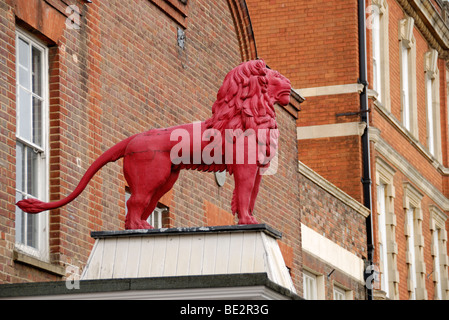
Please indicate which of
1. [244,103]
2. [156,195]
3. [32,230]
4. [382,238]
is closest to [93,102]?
[32,230]

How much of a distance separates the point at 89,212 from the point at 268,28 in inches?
627

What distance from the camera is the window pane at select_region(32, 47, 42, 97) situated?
14938 millimetres

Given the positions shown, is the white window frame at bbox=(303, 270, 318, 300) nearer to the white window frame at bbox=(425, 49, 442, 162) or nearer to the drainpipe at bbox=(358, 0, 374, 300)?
the drainpipe at bbox=(358, 0, 374, 300)

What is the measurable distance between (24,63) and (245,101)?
11.2ft

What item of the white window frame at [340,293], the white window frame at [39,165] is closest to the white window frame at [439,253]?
the white window frame at [340,293]

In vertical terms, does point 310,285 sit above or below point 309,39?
below

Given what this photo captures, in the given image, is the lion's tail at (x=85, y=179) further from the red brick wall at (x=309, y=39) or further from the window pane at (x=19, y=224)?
the red brick wall at (x=309, y=39)

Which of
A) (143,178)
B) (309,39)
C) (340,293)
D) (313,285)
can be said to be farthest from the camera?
(309,39)

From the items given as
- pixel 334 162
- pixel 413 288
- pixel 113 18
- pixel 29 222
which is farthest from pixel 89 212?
pixel 413 288

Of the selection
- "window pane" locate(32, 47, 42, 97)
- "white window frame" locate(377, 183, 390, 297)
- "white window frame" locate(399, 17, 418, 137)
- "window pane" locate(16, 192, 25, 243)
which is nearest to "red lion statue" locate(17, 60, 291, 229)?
"window pane" locate(16, 192, 25, 243)

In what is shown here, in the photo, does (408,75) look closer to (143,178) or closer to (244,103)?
(244,103)

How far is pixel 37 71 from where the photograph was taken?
1499cm

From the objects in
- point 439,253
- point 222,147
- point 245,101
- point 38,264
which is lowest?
point 38,264

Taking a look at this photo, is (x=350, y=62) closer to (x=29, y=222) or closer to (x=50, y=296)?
(x=29, y=222)
